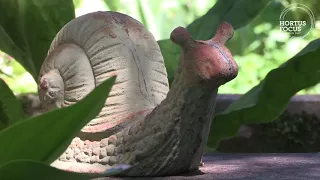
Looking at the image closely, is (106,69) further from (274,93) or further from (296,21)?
(296,21)

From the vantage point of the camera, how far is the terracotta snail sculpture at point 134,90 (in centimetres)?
59

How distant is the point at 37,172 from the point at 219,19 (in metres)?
0.75

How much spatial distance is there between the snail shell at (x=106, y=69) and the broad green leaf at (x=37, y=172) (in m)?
0.32

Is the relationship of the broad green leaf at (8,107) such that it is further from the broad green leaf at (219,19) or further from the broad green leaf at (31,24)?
the broad green leaf at (219,19)

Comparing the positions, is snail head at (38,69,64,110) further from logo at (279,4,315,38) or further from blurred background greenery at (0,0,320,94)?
blurred background greenery at (0,0,320,94)

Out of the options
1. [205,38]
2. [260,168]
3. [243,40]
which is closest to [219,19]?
[205,38]

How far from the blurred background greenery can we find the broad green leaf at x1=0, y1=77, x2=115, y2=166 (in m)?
1.32

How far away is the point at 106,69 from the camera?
2.22 ft

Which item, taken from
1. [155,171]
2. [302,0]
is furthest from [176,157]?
[302,0]

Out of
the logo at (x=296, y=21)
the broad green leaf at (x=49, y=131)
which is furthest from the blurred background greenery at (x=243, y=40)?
the broad green leaf at (x=49, y=131)

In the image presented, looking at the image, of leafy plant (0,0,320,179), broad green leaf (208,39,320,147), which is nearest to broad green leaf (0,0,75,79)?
leafy plant (0,0,320,179)

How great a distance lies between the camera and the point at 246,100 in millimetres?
983

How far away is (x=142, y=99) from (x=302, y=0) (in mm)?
967

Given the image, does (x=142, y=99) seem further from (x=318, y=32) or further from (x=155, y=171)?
(x=318, y=32)
